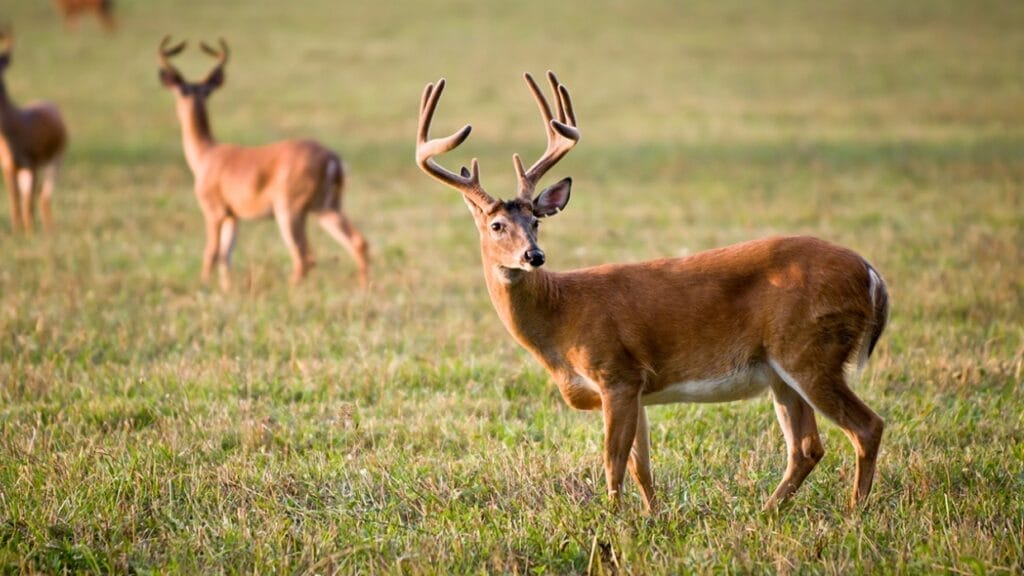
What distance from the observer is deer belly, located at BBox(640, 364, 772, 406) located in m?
5.58

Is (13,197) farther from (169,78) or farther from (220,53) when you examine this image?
(220,53)

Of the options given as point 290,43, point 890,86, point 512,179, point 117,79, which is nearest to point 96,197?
point 512,179

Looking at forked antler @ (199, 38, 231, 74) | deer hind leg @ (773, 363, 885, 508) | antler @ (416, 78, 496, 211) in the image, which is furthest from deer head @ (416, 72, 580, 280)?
forked antler @ (199, 38, 231, 74)

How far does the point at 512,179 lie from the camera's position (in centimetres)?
1753

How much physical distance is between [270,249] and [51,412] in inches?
230

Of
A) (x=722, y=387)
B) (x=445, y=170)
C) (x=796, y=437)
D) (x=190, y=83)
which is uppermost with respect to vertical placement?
(x=190, y=83)

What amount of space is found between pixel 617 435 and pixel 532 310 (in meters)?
0.70

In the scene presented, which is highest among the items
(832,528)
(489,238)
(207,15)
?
(207,15)

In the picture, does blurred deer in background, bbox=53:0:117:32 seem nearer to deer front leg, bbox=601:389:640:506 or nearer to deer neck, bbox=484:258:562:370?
deer neck, bbox=484:258:562:370

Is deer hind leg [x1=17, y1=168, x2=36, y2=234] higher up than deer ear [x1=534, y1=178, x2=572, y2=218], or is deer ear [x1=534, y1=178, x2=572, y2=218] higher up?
deer ear [x1=534, y1=178, x2=572, y2=218]

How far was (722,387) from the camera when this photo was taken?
559cm

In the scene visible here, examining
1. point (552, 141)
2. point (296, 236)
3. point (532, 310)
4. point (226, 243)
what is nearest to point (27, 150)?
point (226, 243)

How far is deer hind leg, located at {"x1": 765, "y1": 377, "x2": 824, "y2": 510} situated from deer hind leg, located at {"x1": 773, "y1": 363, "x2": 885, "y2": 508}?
28cm

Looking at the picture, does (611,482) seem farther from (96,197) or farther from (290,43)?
(290,43)
